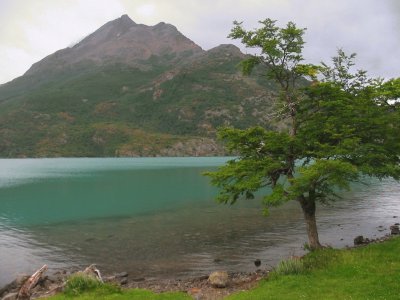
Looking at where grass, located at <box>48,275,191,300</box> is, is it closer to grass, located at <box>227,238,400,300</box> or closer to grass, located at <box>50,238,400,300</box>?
grass, located at <box>50,238,400,300</box>

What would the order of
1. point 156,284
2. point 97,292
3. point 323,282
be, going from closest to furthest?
point 323,282 → point 97,292 → point 156,284

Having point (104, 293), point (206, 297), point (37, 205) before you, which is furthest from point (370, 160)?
point (37, 205)

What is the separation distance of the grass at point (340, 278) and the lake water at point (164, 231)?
9.42 m

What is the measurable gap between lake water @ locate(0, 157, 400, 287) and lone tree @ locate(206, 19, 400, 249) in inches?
340

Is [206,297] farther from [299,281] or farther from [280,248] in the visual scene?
[280,248]

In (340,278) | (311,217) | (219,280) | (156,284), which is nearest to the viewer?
(340,278)

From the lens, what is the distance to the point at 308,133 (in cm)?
2917

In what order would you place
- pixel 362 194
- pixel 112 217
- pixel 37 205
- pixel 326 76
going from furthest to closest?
pixel 362 194
pixel 37 205
pixel 112 217
pixel 326 76

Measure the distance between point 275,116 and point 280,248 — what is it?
14.3m

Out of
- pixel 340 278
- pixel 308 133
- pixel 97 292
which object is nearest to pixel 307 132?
pixel 308 133

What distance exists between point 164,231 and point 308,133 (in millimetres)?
26608

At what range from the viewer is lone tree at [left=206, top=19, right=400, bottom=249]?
90.5ft

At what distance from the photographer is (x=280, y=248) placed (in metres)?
38.6

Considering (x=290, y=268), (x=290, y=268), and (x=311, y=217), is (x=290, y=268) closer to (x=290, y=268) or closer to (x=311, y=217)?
(x=290, y=268)
